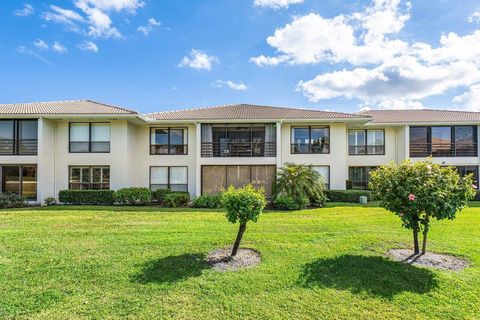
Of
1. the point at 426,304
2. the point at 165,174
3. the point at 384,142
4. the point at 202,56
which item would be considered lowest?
the point at 426,304

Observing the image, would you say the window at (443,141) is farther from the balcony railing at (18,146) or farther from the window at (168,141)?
the balcony railing at (18,146)

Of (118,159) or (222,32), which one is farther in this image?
(118,159)

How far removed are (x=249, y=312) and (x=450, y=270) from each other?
4866 mm

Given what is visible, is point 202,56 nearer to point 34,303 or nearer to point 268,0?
point 268,0

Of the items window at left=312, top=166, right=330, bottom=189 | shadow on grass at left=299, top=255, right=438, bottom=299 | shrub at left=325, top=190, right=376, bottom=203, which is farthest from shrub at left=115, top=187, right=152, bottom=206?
shadow on grass at left=299, top=255, right=438, bottom=299

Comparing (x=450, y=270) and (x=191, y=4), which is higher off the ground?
(x=191, y=4)

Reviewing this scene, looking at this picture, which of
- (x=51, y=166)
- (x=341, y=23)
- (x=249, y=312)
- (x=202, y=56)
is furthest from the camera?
(x=202, y=56)

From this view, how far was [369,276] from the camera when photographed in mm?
5699

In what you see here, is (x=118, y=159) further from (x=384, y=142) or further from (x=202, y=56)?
(x=384, y=142)

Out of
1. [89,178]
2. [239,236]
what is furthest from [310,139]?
[89,178]

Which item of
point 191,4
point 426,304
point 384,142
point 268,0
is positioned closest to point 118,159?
point 191,4

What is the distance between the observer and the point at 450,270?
5973mm

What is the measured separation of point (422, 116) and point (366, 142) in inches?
204

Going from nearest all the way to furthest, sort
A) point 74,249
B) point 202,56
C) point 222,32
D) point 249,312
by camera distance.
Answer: point 249,312, point 74,249, point 222,32, point 202,56
